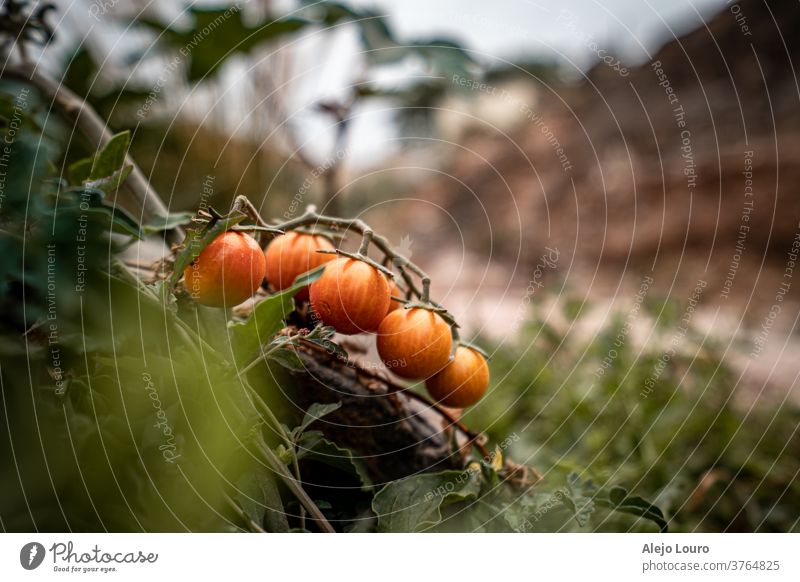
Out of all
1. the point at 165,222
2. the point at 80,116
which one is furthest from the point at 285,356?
the point at 80,116

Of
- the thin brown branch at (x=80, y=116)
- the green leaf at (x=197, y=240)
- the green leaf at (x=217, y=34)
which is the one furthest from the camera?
the green leaf at (x=217, y=34)

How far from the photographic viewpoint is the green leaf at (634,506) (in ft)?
1.07

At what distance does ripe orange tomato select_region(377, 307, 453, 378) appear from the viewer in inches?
12.1

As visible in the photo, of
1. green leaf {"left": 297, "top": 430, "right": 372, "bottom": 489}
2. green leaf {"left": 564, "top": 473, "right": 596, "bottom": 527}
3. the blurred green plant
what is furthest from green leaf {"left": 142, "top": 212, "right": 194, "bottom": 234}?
the blurred green plant

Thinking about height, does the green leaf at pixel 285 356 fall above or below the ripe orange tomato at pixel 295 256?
below

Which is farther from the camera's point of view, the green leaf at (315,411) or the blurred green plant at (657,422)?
the blurred green plant at (657,422)

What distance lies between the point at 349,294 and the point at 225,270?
0.06 metres

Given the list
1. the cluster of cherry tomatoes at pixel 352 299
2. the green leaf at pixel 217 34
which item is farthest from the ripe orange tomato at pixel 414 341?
the green leaf at pixel 217 34

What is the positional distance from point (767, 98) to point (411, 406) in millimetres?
2339

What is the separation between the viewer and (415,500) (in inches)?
12.3

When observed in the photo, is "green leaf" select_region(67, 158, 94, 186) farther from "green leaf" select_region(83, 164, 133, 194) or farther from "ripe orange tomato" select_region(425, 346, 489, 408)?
"ripe orange tomato" select_region(425, 346, 489, 408)

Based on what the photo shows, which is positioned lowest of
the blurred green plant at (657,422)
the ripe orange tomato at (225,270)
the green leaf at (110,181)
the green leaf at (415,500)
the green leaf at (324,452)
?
the blurred green plant at (657,422)

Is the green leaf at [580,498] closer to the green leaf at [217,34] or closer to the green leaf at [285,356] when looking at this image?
the green leaf at [285,356]
